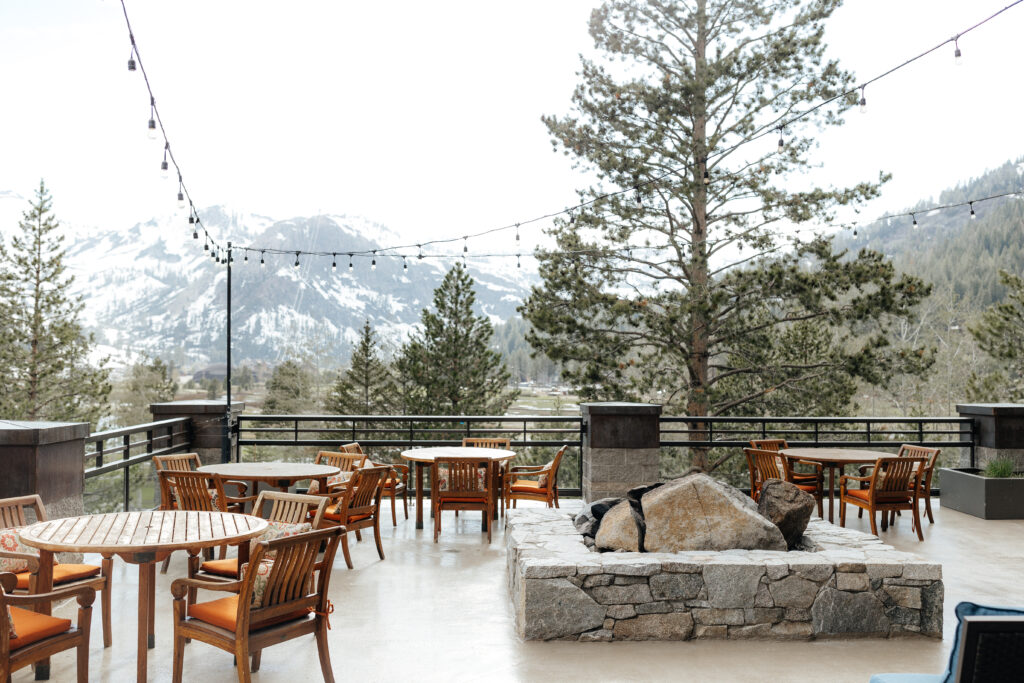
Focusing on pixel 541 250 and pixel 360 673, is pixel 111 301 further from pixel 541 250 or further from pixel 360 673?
pixel 360 673

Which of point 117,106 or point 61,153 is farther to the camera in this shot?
point 61,153

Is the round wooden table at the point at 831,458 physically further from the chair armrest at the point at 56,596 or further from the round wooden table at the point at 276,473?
the chair armrest at the point at 56,596

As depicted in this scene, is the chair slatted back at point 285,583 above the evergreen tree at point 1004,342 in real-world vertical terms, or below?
below

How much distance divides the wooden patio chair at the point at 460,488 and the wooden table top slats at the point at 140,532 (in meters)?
2.50

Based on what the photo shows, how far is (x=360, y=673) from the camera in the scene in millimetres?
3285

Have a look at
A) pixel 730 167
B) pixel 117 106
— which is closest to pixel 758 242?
pixel 730 167

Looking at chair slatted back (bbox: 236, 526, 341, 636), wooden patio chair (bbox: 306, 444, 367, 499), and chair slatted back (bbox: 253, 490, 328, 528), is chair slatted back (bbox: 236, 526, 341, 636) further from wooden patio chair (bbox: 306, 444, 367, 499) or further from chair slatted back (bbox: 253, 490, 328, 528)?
wooden patio chair (bbox: 306, 444, 367, 499)

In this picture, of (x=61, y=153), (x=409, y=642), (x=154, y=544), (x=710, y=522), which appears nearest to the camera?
(x=154, y=544)

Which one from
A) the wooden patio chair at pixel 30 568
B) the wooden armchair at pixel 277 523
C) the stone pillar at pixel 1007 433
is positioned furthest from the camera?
the stone pillar at pixel 1007 433

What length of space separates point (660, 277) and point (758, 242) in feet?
5.64

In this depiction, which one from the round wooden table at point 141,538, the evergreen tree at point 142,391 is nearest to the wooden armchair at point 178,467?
the round wooden table at point 141,538

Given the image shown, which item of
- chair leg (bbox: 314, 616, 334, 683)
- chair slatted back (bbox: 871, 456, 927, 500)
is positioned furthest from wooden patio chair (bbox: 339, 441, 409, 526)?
chair slatted back (bbox: 871, 456, 927, 500)

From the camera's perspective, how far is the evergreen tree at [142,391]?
3488 centimetres

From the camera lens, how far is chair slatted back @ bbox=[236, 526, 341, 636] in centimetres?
270
